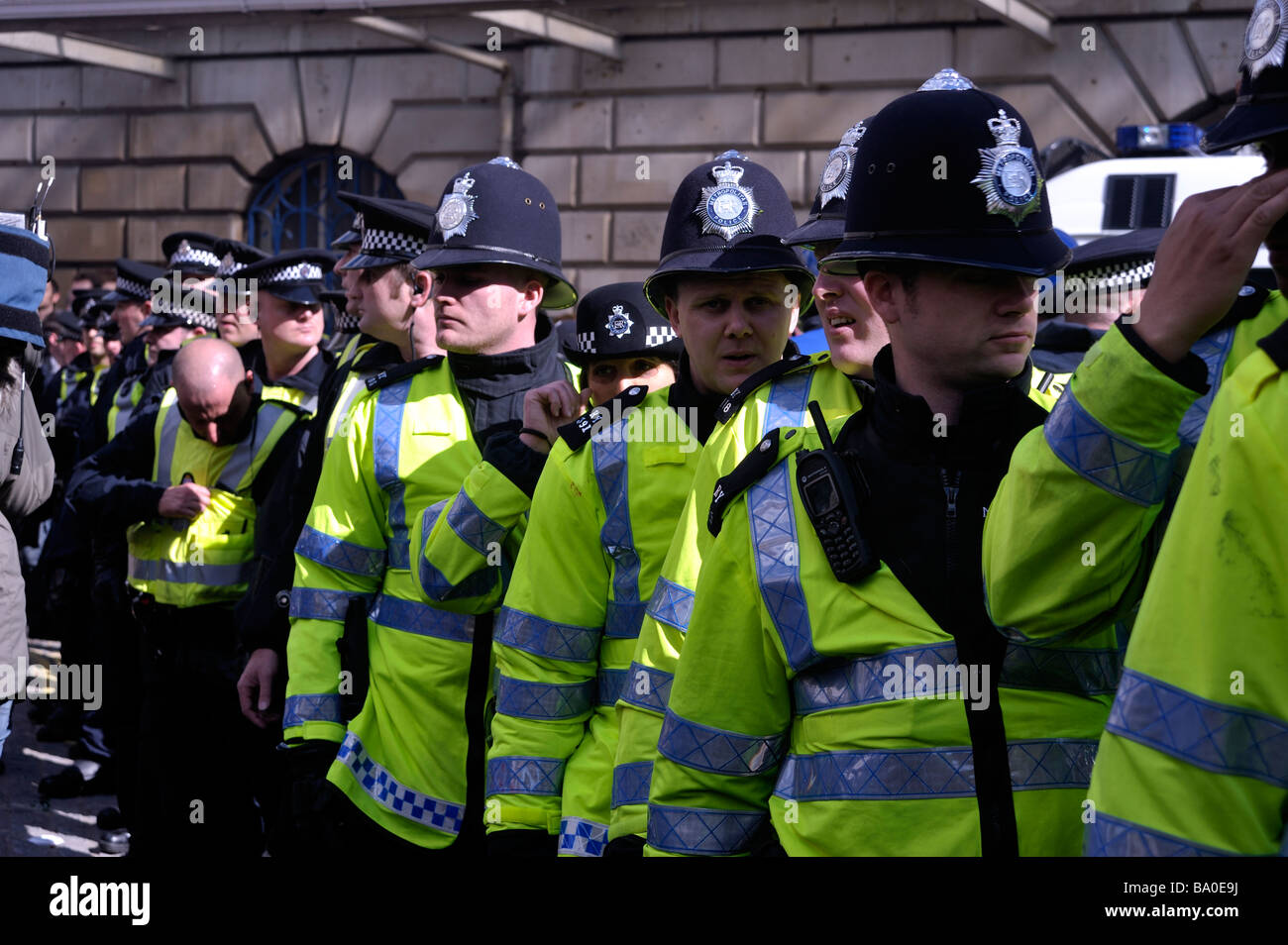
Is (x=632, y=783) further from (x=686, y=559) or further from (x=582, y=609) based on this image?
(x=582, y=609)

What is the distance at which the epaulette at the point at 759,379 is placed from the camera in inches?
106

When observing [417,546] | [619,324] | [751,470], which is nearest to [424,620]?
[417,546]

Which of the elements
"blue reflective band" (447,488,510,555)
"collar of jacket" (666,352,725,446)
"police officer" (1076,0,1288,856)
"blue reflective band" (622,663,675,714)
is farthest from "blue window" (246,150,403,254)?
"police officer" (1076,0,1288,856)

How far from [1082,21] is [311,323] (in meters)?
8.64

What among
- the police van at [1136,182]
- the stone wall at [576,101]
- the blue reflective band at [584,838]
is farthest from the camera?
the stone wall at [576,101]

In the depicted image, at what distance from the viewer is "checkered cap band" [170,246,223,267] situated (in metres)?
8.32

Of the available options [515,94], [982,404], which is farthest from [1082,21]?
[982,404]

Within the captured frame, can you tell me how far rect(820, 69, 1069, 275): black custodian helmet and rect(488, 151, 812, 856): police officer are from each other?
0.83 m

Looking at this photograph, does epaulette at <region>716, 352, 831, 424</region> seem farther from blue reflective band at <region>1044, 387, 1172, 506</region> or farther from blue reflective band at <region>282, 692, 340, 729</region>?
blue reflective band at <region>282, 692, 340, 729</region>

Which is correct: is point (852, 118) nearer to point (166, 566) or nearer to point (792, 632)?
point (166, 566)

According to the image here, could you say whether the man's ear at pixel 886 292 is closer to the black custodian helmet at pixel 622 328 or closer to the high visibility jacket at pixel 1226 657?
the high visibility jacket at pixel 1226 657

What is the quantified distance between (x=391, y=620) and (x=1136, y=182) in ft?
23.7

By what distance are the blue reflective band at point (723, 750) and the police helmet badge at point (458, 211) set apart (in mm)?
1997

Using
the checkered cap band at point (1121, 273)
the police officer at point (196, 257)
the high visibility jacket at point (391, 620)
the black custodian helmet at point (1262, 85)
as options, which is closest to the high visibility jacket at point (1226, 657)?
the black custodian helmet at point (1262, 85)
